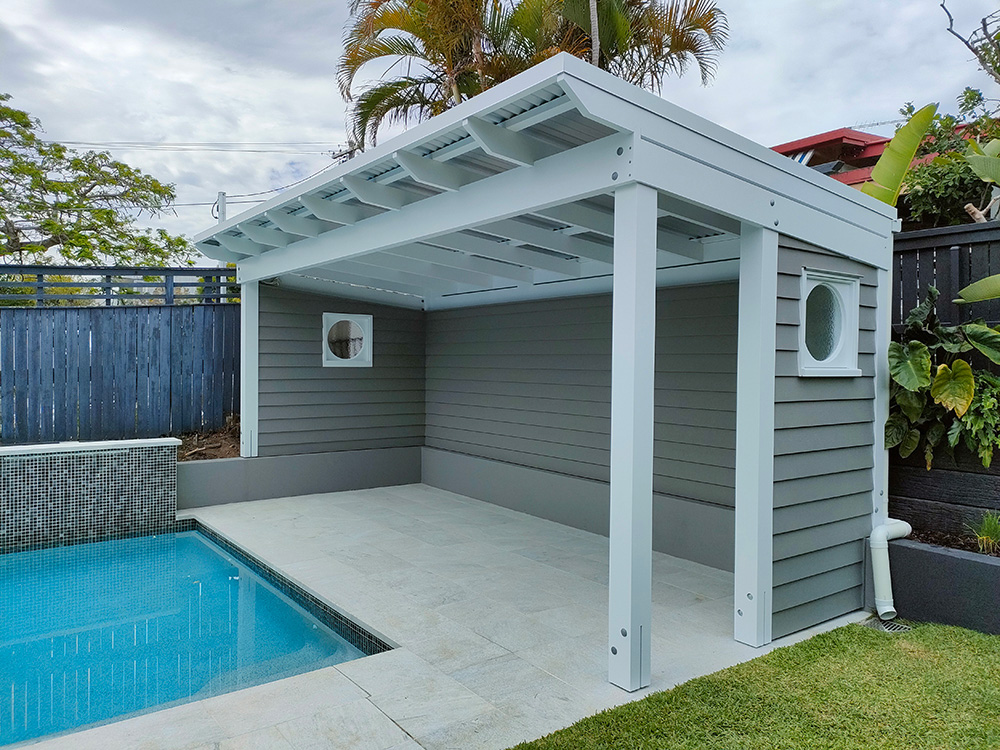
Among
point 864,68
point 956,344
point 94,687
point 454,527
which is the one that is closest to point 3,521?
point 94,687

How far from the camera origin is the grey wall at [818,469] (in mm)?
3475

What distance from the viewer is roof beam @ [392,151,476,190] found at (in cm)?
354

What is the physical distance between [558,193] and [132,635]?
11.2 feet

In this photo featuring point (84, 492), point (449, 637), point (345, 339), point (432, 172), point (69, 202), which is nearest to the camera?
point (449, 637)

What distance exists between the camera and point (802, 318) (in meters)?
3.57

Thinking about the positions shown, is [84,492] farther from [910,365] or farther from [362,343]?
[910,365]

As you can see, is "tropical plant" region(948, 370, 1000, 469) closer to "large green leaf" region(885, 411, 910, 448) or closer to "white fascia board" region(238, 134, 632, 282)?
"large green leaf" region(885, 411, 910, 448)

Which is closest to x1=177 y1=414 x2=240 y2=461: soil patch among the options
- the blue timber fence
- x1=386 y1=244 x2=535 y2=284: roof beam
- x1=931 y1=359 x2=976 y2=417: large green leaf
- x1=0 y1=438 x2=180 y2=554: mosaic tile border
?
the blue timber fence

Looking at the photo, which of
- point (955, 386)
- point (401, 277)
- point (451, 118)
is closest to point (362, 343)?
point (401, 277)

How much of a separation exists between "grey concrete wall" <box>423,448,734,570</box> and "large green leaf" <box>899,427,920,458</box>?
1162 millimetres

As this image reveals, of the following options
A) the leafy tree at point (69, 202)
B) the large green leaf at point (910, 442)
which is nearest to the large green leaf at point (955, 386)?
the large green leaf at point (910, 442)

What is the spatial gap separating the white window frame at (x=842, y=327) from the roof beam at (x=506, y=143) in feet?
5.02

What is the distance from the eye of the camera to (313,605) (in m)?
4.19

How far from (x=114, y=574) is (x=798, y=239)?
16.7 ft
